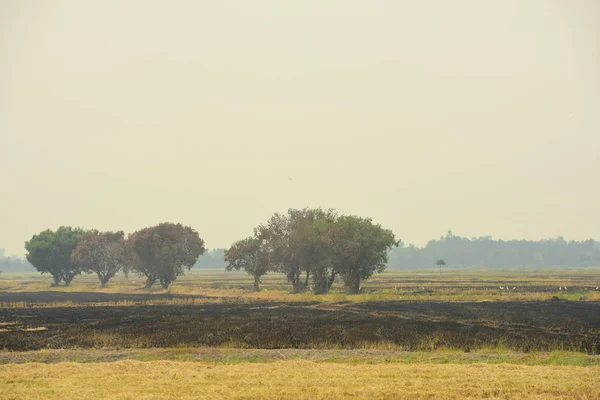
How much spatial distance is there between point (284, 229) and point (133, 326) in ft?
214

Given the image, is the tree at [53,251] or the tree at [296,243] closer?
the tree at [296,243]

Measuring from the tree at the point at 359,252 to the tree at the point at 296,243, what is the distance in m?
3.18

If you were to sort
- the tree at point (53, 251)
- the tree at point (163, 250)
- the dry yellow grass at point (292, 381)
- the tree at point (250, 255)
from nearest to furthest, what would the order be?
the dry yellow grass at point (292, 381) < the tree at point (250, 255) < the tree at point (163, 250) < the tree at point (53, 251)

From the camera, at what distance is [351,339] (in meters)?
39.7

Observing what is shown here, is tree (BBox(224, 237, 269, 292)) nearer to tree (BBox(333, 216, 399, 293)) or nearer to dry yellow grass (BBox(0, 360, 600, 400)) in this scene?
tree (BBox(333, 216, 399, 293))

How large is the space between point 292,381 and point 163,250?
10212 centimetres

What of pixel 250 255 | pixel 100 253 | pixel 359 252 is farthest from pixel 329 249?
pixel 100 253

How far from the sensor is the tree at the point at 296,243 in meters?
102

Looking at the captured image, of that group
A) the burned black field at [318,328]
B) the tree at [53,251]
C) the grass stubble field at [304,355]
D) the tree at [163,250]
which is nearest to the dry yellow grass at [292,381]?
the grass stubble field at [304,355]

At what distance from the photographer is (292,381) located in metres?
25.6

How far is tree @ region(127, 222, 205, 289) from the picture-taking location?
12519 centimetres

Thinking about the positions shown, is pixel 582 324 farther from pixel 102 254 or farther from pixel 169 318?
pixel 102 254

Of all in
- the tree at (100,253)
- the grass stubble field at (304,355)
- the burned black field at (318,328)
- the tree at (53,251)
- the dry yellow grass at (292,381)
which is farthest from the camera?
the tree at (53,251)

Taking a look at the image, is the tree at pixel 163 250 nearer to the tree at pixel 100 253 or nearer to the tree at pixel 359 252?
the tree at pixel 100 253
